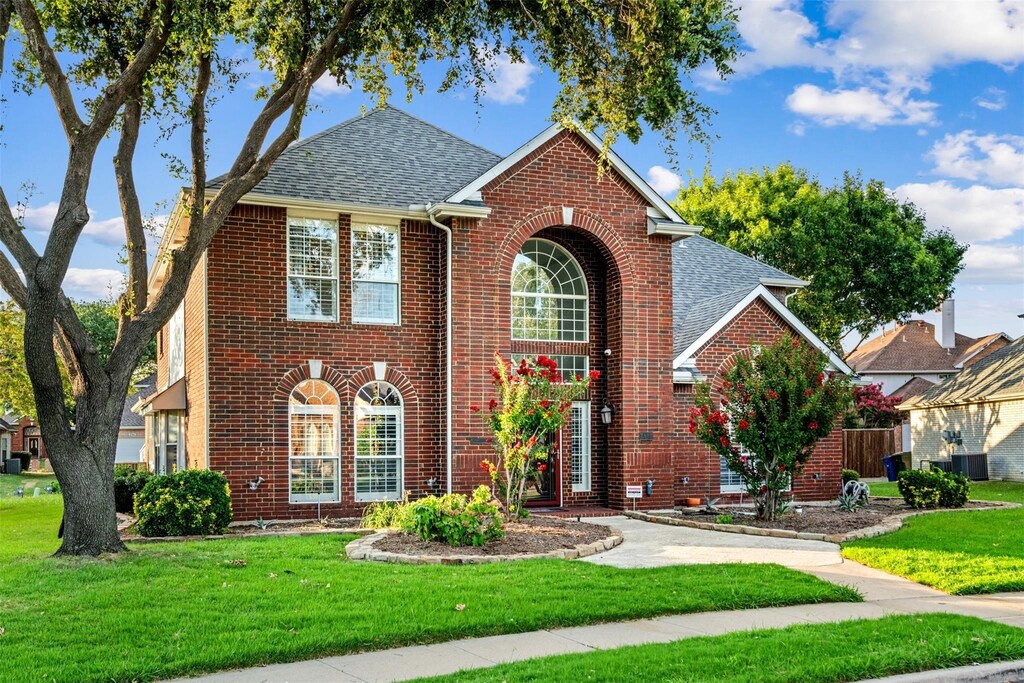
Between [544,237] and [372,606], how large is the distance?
12526mm

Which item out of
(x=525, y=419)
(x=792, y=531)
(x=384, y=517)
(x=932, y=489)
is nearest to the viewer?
(x=525, y=419)

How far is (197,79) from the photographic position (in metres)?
15.0

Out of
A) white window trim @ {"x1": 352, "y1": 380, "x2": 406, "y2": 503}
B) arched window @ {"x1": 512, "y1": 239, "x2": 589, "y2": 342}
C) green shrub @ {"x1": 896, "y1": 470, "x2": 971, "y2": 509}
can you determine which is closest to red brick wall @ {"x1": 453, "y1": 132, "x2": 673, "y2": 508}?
arched window @ {"x1": 512, "y1": 239, "x2": 589, "y2": 342}

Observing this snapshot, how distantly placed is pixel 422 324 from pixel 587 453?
4680mm

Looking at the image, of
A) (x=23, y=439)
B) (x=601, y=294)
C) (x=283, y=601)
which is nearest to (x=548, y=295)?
(x=601, y=294)

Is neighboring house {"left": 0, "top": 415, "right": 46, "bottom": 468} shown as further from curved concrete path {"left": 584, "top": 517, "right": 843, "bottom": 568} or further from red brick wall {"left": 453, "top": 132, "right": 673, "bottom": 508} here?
curved concrete path {"left": 584, "top": 517, "right": 843, "bottom": 568}

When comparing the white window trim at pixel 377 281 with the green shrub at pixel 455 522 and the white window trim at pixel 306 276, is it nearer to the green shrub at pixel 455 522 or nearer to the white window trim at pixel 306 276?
the white window trim at pixel 306 276

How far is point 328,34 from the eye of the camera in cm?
1497

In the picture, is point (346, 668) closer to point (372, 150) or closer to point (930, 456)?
point (372, 150)

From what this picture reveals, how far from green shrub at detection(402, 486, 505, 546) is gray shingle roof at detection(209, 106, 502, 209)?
7457mm

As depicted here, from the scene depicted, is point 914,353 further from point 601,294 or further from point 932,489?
point 601,294

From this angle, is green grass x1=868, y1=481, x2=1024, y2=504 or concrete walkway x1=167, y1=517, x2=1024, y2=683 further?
green grass x1=868, y1=481, x2=1024, y2=504

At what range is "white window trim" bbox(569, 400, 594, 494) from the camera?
2061cm

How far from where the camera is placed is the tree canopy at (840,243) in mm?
38344
